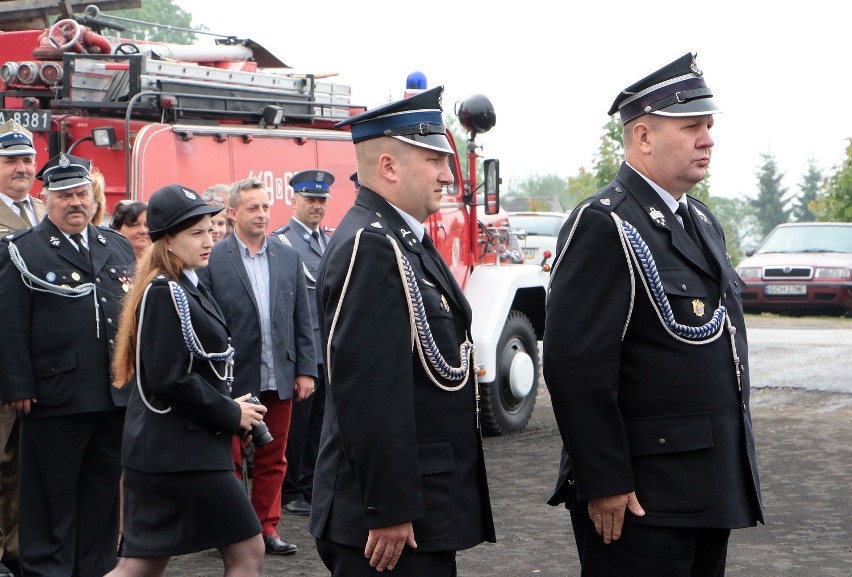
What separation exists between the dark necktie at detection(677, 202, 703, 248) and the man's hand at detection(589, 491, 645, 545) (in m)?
0.79

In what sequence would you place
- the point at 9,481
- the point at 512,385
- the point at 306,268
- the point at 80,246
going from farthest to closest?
the point at 512,385 → the point at 306,268 → the point at 9,481 → the point at 80,246

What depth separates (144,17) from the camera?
56406 millimetres

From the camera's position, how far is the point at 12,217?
21.2 ft

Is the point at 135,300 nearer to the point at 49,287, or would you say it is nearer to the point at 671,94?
the point at 49,287

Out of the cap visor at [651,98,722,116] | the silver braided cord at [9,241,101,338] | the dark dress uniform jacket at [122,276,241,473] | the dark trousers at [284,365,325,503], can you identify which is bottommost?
the dark trousers at [284,365,325,503]

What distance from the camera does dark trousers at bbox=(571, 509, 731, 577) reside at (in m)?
3.63

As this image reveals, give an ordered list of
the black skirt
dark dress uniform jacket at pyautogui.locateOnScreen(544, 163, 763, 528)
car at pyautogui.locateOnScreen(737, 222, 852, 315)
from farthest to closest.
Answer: car at pyautogui.locateOnScreen(737, 222, 852, 315)
the black skirt
dark dress uniform jacket at pyautogui.locateOnScreen(544, 163, 763, 528)

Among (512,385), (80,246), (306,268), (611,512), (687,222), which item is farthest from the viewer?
(512,385)

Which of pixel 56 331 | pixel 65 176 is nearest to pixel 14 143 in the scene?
pixel 65 176

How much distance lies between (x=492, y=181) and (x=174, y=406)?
5834mm

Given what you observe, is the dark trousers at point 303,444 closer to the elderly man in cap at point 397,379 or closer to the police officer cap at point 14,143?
the police officer cap at point 14,143

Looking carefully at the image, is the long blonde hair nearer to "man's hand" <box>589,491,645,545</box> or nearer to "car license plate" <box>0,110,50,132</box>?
"man's hand" <box>589,491,645,545</box>

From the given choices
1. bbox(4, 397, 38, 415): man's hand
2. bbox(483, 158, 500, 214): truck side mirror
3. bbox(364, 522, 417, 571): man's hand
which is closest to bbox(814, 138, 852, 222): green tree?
bbox(483, 158, 500, 214): truck side mirror

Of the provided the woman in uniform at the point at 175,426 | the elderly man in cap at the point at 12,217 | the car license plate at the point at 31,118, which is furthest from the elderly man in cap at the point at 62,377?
the car license plate at the point at 31,118
